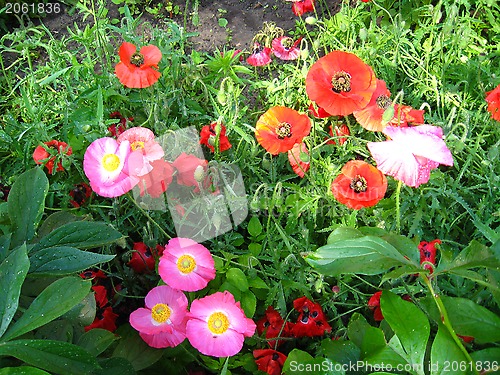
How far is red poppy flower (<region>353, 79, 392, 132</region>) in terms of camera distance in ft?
4.36

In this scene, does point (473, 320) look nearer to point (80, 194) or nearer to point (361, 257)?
point (361, 257)

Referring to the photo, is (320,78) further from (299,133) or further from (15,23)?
(15,23)

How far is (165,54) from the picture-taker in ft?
5.52

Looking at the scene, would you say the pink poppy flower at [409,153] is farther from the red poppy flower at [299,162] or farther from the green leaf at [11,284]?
the green leaf at [11,284]

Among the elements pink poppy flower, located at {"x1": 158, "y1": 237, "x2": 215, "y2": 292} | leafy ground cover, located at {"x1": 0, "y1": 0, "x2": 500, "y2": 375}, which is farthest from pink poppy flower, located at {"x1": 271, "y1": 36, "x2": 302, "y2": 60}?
pink poppy flower, located at {"x1": 158, "y1": 237, "x2": 215, "y2": 292}

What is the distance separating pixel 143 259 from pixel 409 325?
90 centimetres

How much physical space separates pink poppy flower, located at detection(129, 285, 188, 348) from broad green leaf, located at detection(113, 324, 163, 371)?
0.02m

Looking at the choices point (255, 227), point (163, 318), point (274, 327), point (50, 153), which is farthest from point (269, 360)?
point (50, 153)

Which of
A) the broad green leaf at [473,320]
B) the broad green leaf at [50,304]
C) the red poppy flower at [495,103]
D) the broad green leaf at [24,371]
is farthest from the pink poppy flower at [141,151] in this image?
the red poppy flower at [495,103]

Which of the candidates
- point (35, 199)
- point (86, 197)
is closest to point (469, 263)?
point (35, 199)

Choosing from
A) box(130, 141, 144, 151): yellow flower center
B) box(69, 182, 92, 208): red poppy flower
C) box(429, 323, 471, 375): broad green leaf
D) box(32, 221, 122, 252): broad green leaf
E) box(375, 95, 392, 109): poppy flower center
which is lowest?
box(69, 182, 92, 208): red poppy flower

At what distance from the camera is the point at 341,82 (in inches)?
52.2

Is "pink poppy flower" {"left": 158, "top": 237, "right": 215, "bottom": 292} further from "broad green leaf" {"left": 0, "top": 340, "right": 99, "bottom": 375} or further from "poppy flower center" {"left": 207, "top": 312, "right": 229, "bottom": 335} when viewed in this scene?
"broad green leaf" {"left": 0, "top": 340, "right": 99, "bottom": 375}

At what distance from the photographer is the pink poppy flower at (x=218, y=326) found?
965 millimetres
